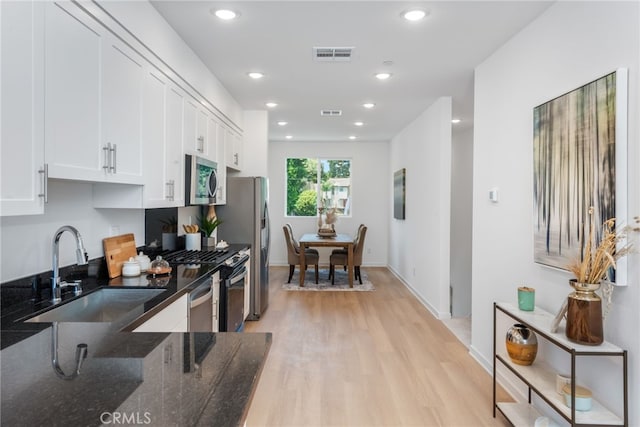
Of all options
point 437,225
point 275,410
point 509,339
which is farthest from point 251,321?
point 509,339

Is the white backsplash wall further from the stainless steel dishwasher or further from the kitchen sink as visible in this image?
the stainless steel dishwasher

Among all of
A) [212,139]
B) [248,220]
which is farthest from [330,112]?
[212,139]

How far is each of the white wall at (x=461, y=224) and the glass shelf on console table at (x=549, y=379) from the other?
4157mm

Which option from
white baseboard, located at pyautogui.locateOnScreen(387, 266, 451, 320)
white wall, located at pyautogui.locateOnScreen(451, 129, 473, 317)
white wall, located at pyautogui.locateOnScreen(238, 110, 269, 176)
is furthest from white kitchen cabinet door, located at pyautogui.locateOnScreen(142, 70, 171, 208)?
white wall, located at pyautogui.locateOnScreen(451, 129, 473, 317)

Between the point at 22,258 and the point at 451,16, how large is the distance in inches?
110

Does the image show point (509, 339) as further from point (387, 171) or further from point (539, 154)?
point (387, 171)

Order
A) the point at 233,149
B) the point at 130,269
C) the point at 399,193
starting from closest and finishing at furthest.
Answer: the point at 130,269 → the point at 233,149 → the point at 399,193

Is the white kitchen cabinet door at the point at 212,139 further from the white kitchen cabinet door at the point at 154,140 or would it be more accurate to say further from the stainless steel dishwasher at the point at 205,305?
the stainless steel dishwasher at the point at 205,305

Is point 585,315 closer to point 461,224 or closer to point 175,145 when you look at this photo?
Answer: point 175,145

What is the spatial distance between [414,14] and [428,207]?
3.02 m

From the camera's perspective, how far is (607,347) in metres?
1.75

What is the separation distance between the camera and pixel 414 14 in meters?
2.53

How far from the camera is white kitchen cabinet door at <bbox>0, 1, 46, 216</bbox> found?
130cm

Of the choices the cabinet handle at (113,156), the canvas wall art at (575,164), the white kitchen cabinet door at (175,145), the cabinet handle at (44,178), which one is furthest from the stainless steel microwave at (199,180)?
the canvas wall art at (575,164)
